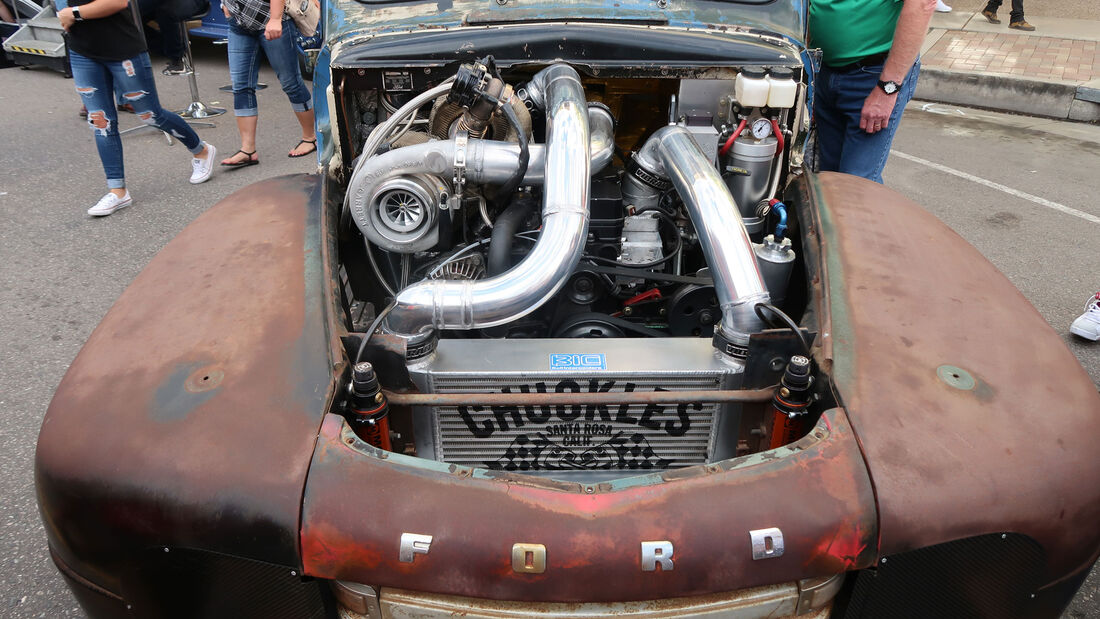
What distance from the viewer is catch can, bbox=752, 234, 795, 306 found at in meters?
1.94

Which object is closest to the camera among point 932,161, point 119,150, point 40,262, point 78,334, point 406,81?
→ point 406,81

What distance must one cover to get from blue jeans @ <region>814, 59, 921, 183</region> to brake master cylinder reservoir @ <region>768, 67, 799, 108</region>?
1.12 metres

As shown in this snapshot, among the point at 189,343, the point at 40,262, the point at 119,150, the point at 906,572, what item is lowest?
the point at 40,262

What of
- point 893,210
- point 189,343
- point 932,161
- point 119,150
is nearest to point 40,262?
point 119,150

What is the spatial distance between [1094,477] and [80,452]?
74.0 inches

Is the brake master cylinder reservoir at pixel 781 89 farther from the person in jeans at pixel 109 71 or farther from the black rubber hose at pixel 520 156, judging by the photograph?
the person in jeans at pixel 109 71

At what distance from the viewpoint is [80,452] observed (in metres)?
1.38

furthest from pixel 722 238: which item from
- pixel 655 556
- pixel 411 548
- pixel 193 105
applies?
pixel 193 105

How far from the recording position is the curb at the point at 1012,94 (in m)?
6.73

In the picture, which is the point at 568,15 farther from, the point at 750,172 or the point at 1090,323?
the point at 1090,323

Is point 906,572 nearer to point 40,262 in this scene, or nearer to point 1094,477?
point 1094,477

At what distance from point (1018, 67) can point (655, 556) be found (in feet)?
26.6

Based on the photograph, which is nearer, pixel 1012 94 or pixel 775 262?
pixel 775 262

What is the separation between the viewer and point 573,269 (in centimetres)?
179
